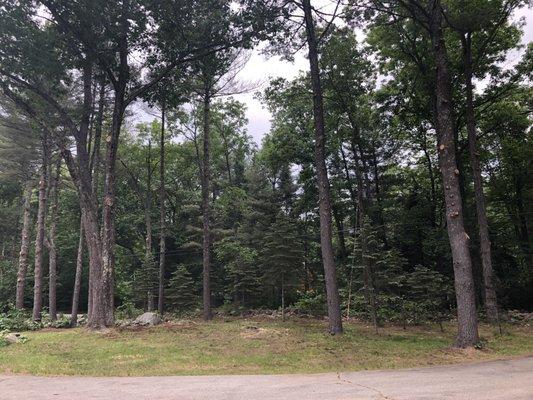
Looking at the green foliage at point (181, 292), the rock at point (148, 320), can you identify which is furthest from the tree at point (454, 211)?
the green foliage at point (181, 292)

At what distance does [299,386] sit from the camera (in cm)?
594

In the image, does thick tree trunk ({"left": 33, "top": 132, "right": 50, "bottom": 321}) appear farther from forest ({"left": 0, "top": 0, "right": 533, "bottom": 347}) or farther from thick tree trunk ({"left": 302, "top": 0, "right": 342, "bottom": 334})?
thick tree trunk ({"left": 302, "top": 0, "right": 342, "bottom": 334})

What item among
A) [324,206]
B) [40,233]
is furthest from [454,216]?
[40,233]

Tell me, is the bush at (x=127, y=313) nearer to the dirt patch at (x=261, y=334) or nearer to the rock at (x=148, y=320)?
the rock at (x=148, y=320)

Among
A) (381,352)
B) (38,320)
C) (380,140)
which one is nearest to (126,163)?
(38,320)

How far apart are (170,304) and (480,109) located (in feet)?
66.4

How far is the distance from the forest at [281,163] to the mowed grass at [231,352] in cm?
126

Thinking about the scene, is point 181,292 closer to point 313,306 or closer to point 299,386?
point 313,306

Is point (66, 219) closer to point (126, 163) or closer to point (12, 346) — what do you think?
point (126, 163)

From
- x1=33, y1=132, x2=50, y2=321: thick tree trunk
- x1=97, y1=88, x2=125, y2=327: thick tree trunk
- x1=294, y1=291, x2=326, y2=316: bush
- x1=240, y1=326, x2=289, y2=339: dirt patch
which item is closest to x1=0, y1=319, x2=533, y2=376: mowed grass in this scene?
x1=240, y1=326, x2=289, y2=339: dirt patch

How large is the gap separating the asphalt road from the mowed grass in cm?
71

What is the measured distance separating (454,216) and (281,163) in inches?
749

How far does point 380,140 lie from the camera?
2716 centimetres

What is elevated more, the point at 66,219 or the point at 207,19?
the point at 207,19
